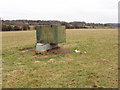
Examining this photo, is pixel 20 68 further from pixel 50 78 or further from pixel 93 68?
pixel 93 68

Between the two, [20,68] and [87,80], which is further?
[20,68]

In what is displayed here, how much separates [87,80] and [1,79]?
290 centimetres

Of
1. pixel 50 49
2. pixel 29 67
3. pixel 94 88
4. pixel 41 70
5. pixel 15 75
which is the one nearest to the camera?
pixel 94 88

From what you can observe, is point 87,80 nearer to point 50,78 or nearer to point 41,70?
point 50,78

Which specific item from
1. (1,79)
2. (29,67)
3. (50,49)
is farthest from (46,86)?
(50,49)

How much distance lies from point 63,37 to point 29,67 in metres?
4.85

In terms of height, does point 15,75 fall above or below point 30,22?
below

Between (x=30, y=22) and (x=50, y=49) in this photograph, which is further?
(x=30, y=22)

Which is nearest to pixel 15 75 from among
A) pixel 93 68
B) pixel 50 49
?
pixel 93 68

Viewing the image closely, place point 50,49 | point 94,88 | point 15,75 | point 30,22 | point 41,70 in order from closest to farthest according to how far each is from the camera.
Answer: point 94,88 < point 15,75 < point 41,70 < point 50,49 < point 30,22

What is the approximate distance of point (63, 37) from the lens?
1188 cm

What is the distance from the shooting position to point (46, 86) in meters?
5.20

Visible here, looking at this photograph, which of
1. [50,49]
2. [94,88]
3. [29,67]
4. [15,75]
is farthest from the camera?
[50,49]

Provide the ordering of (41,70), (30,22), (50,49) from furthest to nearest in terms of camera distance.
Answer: (30,22)
(50,49)
(41,70)
